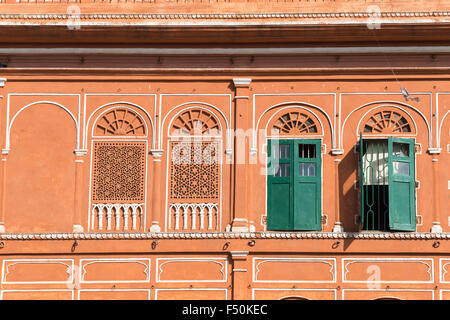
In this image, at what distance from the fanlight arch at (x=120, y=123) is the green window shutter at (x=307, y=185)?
274cm

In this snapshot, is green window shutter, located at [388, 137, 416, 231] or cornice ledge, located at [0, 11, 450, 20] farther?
cornice ledge, located at [0, 11, 450, 20]

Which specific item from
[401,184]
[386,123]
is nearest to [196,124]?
[386,123]

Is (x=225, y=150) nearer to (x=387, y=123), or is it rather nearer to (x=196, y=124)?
(x=196, y=124)

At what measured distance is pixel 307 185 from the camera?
19.0 m

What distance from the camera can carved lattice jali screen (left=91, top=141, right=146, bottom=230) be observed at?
19031 millimetres

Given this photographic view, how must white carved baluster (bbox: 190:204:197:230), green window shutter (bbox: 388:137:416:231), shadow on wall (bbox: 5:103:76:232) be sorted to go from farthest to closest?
1. shadow on wall (bbox: 5:103:76:232)
2. white carved baluster (bbox: 190:204:197:230)
3. green window shutter (bbox: 388:137:416:231)

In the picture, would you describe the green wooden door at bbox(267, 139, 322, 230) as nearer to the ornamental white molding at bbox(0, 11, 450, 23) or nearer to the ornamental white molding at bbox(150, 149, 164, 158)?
the ornamental white molding at bbox(150, 149, 164, 158)

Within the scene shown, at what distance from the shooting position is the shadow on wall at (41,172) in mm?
19094

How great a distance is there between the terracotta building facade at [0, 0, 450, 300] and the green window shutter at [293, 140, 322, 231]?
0.02m

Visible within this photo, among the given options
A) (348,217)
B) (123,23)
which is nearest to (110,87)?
(123,23)

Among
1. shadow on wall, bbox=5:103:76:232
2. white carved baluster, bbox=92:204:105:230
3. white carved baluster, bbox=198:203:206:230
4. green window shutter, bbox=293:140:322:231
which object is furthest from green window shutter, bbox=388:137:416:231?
shadow on wall, bbox=5:103:76:232

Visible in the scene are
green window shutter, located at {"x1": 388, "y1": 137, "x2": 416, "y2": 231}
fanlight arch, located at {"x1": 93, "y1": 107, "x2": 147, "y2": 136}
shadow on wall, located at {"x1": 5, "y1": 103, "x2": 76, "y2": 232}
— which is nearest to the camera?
green window shutter, located at {"x1": 388, "y1": 137, "x2": 416, "y2": 231}

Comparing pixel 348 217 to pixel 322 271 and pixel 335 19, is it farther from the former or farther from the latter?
pixel 335 19
